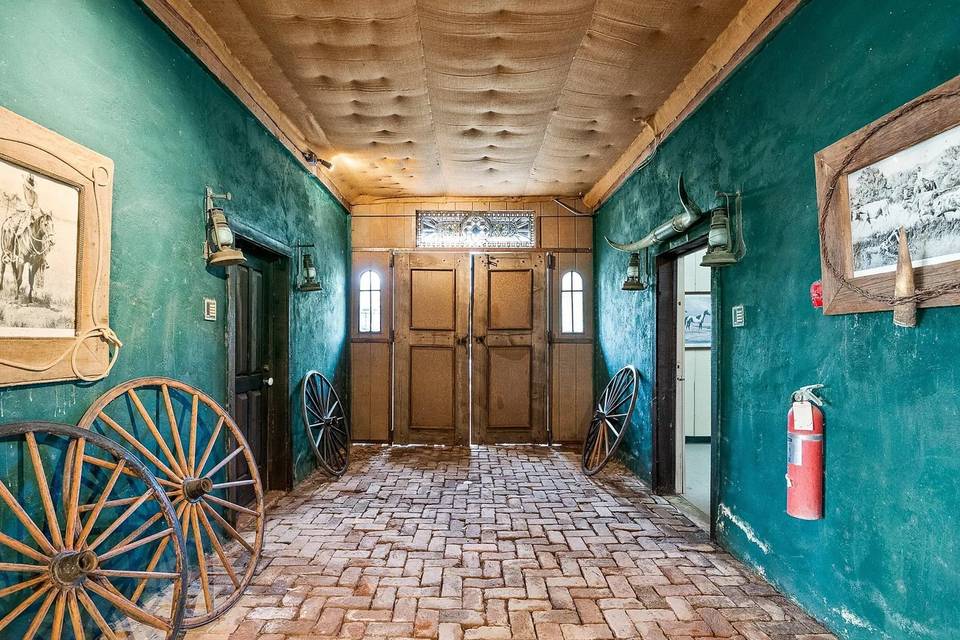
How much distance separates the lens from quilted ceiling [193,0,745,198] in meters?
2.73

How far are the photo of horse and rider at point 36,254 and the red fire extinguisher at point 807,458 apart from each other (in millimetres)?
3158

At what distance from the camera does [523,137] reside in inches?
176

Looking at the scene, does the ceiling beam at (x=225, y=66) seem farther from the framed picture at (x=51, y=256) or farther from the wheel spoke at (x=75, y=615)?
the wheel spoke at (x=75, y=615)

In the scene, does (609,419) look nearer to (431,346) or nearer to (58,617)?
(431,346)

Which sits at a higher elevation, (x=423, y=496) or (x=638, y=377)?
(x=638, y=377)

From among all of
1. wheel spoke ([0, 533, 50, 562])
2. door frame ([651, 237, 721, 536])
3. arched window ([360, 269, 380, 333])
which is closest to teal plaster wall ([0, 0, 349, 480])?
wheel spoke ([0, 533, 50, 562])

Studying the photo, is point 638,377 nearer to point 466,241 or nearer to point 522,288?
point 522,288

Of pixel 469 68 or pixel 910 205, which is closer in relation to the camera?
pixel 910 205

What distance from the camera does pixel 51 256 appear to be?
190 centimetres

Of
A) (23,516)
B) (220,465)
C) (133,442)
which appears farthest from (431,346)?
(23,516)

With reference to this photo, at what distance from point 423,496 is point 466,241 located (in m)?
3.38

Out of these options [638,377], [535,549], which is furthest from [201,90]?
[638,377]

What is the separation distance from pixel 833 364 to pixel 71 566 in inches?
123

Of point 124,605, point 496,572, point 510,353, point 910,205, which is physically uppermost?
point 910,205
